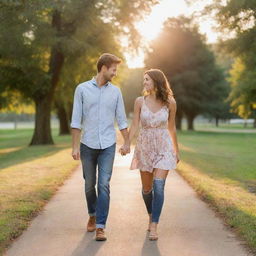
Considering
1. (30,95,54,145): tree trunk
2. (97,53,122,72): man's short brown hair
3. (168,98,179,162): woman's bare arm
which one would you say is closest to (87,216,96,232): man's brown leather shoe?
(168,98,179,162): woman's bare arm

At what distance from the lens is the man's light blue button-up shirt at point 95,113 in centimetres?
574

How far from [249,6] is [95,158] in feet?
29.8

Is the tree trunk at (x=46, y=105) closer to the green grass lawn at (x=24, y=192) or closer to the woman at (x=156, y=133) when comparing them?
the green grass lawn at (x=24, y=192)

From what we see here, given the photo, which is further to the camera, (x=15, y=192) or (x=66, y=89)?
(x=66, y=89)

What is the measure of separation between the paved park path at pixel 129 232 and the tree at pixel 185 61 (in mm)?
45752

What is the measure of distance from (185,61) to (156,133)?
4973 centimetres

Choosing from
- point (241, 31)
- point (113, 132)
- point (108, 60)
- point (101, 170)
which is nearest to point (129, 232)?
point (101, 170)

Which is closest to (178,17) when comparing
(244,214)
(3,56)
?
(3,56)

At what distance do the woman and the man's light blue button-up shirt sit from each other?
309 mm

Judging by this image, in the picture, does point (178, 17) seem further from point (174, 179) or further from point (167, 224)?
point (167, 224)

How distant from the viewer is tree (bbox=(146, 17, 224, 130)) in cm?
5409

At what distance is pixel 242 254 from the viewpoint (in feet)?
16.4

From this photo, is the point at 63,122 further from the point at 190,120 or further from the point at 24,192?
the point at 24,192

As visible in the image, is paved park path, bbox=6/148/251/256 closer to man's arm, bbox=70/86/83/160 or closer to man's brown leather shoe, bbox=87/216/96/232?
man's brown leather shoe, bbox=87/216/96/232
